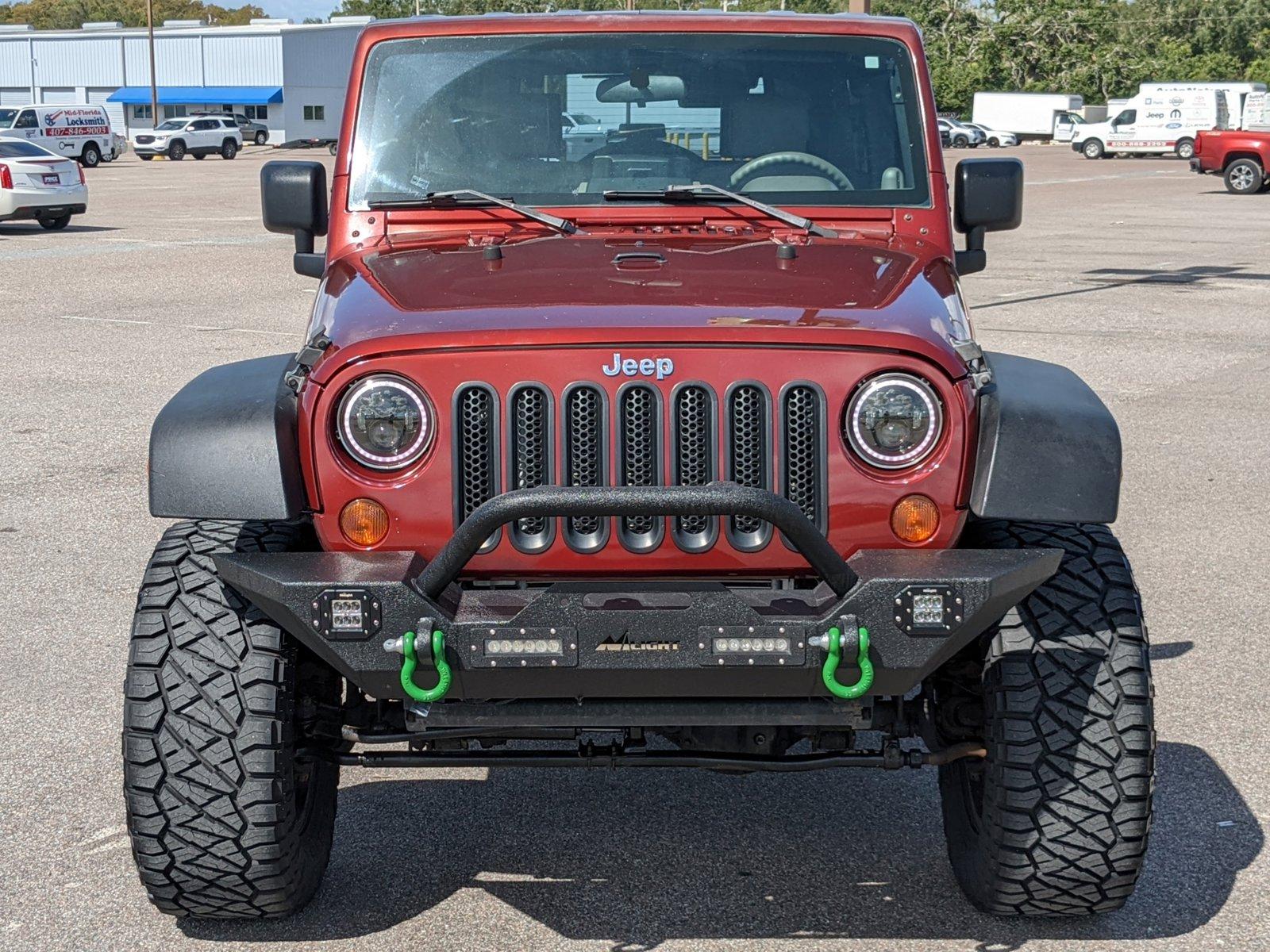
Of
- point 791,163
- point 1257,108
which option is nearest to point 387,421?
point 791,163

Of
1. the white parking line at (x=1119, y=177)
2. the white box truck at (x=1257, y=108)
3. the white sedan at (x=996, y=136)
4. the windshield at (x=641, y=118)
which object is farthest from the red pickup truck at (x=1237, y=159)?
the white sedan at (x=996, y=136)

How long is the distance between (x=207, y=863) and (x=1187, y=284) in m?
17.2

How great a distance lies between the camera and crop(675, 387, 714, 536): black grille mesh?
336 cm

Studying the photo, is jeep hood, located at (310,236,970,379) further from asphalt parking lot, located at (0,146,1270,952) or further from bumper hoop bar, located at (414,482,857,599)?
asphalt parking lot, located at (0,146,1270,952)

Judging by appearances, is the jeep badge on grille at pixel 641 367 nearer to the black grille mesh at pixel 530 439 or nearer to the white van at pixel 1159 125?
the black grille mesh at pixel 530 439

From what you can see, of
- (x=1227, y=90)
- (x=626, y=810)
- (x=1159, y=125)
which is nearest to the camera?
(x=626, y=810)

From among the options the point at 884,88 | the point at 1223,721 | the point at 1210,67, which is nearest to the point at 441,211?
the point at 884,88

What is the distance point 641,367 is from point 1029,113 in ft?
263

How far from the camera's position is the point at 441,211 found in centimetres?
455

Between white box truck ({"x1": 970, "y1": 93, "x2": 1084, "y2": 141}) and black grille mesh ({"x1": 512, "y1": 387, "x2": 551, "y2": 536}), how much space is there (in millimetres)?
75929

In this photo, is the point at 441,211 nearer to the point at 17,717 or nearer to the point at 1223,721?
the point at 17,717

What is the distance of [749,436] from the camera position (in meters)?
3.38

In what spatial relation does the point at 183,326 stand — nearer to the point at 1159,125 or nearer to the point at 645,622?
the point at 645,622

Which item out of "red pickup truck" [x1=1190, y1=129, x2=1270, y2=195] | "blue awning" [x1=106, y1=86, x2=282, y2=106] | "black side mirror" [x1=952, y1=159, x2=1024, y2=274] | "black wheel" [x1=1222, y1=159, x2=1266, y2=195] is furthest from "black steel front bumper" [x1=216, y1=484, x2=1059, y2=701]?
"blue awning" [x1=106, y1=86, x2=282, y2=106]
